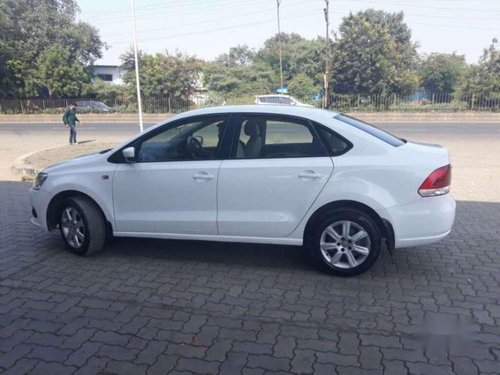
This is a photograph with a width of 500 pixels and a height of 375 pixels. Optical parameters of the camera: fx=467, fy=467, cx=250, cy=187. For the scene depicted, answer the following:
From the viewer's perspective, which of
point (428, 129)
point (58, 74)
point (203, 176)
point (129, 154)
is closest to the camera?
point (203, 176)

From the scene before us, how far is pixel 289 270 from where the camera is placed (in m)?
4.61

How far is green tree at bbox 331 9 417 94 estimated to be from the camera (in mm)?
36188

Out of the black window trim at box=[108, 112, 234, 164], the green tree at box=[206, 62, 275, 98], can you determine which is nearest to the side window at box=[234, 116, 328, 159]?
the black window trim at box=[108, 112, 234, 164]

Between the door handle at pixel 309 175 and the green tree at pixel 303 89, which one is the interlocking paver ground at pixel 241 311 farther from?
the green tree at pixel 303 89

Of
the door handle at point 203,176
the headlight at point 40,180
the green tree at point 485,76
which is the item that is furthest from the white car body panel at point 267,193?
the green tree at point 485,76

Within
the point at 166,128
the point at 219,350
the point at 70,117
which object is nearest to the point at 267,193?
the point at 166,128

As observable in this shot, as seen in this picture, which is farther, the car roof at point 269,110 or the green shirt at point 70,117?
the green shirt at point 70,117

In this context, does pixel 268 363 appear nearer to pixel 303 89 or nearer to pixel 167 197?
pixel 167 197

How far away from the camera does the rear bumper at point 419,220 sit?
412 cm

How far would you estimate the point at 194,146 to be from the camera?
15.4 ft

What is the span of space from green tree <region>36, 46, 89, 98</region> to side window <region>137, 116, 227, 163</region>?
136 feet

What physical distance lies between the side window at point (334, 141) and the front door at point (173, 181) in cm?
99

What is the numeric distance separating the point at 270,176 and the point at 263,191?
0.16m

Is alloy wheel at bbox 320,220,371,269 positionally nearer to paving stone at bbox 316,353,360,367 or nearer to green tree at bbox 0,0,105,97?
paving stone at bbox 316,353,360,367
